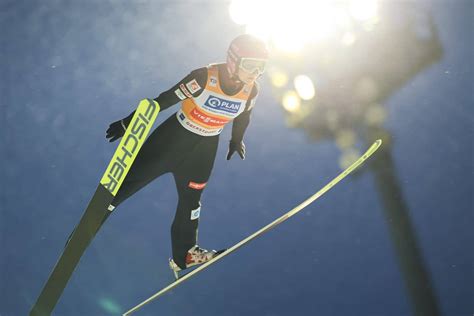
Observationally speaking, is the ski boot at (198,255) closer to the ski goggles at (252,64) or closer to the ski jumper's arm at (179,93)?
the ski jumper's arm at (179,93)

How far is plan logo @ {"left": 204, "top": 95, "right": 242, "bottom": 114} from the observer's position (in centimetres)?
269

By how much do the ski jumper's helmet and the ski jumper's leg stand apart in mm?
463

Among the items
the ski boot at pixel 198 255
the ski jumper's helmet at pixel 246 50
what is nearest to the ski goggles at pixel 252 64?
the ski jumper's helmet at pixel 246 50

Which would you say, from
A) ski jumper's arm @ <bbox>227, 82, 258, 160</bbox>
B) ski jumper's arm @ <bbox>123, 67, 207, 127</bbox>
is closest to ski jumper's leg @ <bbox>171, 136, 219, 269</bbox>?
ski jumper's arm @ <bbox>227, 82, 258, 160</bbox>

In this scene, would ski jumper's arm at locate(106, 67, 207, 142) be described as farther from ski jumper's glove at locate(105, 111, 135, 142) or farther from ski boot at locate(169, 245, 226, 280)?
ski boot at locate(169, 245, 226, 280)

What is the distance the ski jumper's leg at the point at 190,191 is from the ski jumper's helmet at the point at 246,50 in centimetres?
46

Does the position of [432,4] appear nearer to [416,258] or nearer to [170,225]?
[416,258]

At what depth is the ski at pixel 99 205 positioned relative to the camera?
2.50 m

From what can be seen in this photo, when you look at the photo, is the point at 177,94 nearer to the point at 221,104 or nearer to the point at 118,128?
the point at 221,104

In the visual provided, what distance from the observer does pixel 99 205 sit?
2.73 meters

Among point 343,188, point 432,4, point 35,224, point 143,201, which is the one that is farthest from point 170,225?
point 432,4

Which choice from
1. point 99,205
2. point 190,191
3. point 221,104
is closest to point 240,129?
point 221,104

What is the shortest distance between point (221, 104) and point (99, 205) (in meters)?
0.84

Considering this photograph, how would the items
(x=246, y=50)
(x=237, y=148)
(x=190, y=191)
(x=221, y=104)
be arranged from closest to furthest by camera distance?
(x=246, y=50) → (x=221, y=104) → (x=190, y=191) → (x=237, y=148)
